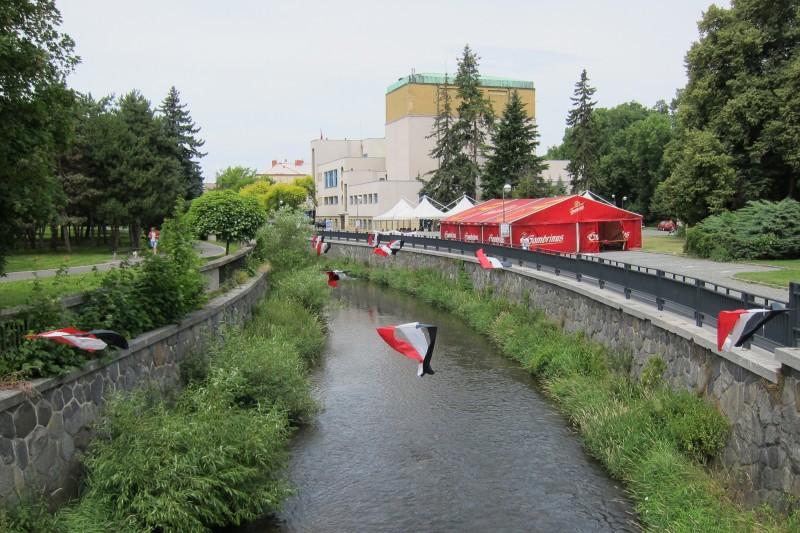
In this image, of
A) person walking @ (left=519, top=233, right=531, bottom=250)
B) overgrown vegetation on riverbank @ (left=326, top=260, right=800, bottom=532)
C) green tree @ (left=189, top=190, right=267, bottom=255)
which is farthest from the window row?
overgrown vegetation on riverbank @ (left=326, top=260, right=800, bottom=532)

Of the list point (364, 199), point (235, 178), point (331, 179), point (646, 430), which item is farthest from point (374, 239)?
point (235, 178)

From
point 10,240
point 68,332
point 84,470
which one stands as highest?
point 10,240

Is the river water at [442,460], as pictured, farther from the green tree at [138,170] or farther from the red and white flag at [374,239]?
the red and white flag at [374,239]

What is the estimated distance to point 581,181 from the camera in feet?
176

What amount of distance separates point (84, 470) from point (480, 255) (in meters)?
15.9

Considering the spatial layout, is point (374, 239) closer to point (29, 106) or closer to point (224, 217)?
point (224, 217)

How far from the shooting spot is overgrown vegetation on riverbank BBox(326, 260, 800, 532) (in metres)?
7.95

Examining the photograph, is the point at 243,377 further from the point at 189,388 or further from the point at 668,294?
the point at 668,294

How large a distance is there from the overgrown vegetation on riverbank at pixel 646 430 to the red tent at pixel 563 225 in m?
14.3

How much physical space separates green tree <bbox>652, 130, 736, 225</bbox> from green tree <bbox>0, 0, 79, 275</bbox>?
94.6 feet

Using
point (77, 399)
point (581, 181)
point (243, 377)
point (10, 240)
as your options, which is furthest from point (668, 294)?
point (581, 181)

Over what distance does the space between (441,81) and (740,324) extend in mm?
68853

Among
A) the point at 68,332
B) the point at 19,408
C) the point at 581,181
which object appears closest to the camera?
the point at 19,408

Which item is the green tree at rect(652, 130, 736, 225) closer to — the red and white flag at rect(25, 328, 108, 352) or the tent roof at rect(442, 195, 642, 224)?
the tent roof at rect(442, 195, 642, 224)
